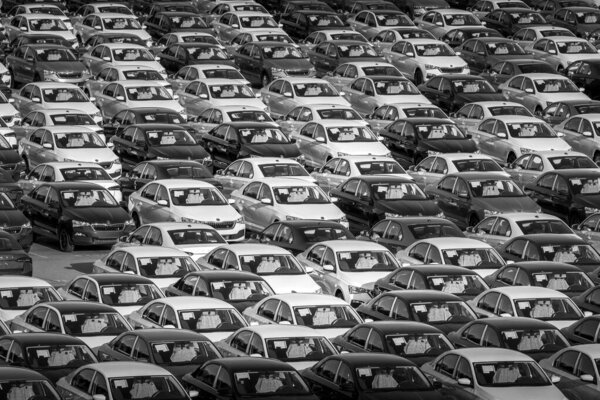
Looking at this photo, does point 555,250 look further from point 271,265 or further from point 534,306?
point 271,265

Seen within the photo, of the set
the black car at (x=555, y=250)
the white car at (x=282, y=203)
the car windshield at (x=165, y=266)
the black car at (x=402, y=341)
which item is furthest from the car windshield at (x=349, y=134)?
the black car at (x=402, y=341)

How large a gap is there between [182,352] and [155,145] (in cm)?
1821

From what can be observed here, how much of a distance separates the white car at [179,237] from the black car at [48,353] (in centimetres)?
906

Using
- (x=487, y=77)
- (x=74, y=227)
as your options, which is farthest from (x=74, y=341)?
(x=487, y=77)

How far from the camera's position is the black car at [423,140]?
47188 mm

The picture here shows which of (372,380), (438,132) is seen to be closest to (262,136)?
(438,132)

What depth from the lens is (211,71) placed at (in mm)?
53531

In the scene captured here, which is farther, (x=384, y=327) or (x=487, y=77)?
(x=487, y=77)

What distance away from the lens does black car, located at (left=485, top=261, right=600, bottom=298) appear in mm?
33688

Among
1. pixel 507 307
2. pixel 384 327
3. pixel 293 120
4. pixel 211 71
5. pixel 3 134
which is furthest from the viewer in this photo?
pixel 211 71

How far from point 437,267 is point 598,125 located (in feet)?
52.9

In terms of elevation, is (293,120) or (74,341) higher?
(74,341)

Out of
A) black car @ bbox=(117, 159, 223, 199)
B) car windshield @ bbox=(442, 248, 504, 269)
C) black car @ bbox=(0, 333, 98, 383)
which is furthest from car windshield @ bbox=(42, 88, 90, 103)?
black car @ bbox=(0, 333, 98, 383)

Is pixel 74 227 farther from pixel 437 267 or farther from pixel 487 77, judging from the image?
pixel 487 77
